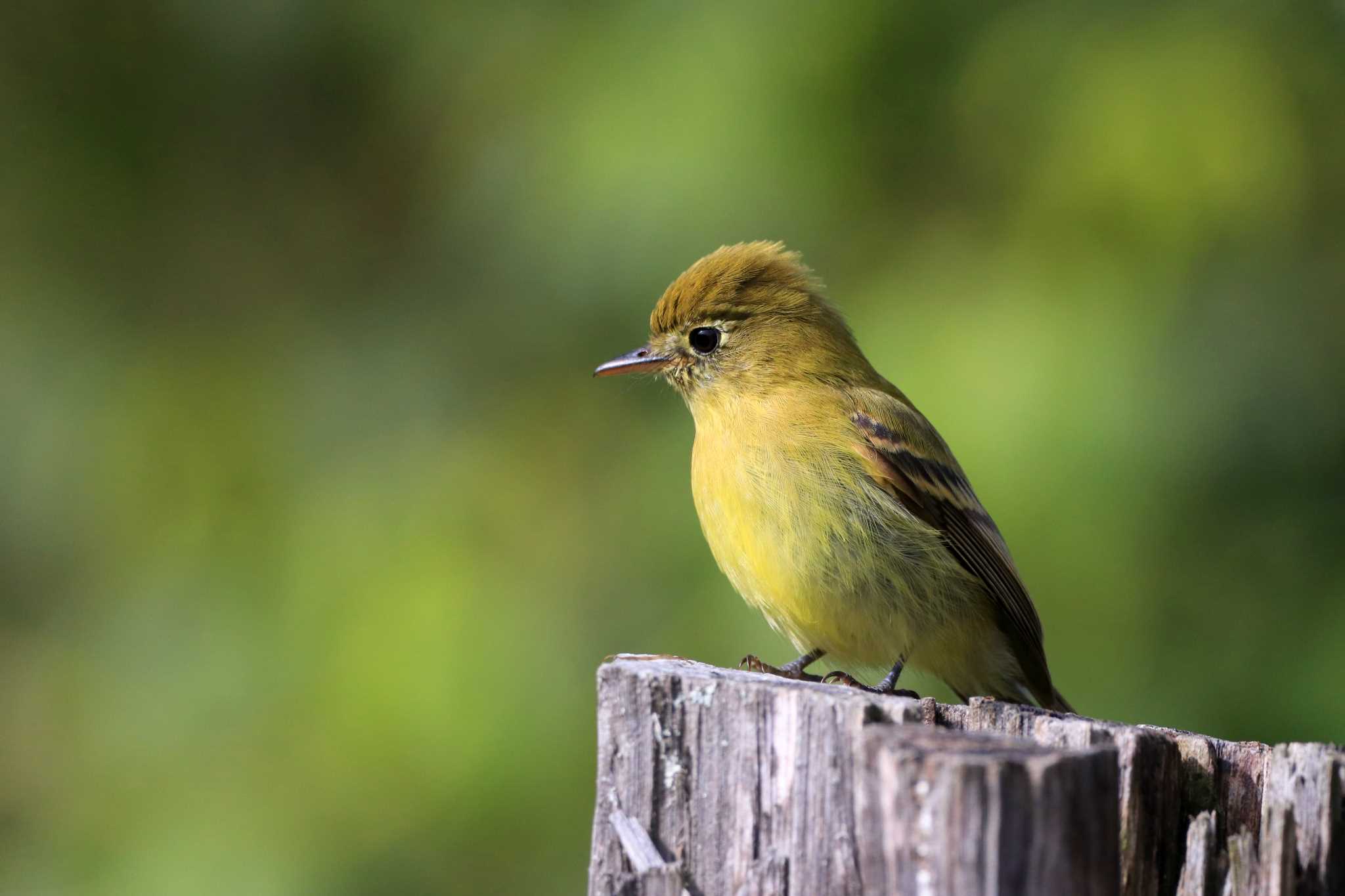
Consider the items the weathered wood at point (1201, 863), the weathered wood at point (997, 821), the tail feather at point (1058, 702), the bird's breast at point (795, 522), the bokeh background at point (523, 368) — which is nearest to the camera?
the weathered wood at point (997, 821)

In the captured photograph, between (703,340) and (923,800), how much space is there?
325 centimetres

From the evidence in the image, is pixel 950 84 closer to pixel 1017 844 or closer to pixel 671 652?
pixel 671 652

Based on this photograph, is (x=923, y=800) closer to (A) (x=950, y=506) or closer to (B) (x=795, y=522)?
(B) (x=795, y=522)

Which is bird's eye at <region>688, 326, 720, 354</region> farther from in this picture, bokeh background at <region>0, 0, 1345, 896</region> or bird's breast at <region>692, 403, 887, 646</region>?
bird's breast at <region>692, 403, 887, 646</region>

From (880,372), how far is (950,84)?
3.47ft

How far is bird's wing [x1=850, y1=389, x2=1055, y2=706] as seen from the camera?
4.42m

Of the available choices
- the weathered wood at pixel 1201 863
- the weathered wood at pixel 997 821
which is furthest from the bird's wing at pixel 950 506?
the weathered wood at pixel 997 821

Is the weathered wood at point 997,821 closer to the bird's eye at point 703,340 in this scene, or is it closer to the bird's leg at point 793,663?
the bird's leg at point 793,663

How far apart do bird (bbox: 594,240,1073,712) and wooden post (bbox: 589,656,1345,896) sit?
1512 millimetres

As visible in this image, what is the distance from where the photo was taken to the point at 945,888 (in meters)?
1.83

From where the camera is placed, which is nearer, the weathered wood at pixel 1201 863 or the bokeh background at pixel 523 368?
the weathered wood at pixel 1201 863

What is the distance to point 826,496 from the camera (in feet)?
14.0

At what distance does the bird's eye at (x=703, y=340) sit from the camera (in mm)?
A: 4965

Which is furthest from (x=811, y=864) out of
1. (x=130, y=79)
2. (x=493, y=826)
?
(x=130, y=79)
